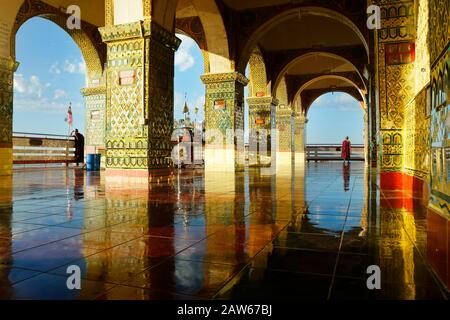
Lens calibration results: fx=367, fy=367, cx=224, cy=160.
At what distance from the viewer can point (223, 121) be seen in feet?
38.2

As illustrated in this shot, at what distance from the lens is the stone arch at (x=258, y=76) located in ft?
49.6

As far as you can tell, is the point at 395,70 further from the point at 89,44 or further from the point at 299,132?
the point at 299,132

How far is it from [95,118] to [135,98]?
7.11 meters

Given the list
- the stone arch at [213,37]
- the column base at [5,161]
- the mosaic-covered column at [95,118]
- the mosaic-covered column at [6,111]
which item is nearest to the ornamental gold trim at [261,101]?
the stone arch at [213,37]

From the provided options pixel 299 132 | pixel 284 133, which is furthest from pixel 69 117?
pixel 299 132

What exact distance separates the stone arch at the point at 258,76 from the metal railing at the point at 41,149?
7.76 meters

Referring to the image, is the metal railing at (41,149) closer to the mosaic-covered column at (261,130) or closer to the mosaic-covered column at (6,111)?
the mosaic-covered column at (6,111)

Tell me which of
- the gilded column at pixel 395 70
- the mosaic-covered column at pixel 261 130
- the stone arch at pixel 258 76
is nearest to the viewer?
the gilded column at pixel 395 70

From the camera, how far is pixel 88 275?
55.9 inches

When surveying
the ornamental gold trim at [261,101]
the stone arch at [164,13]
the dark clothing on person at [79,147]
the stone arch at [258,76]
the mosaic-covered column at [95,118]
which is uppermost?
the stone arch at [258,76]

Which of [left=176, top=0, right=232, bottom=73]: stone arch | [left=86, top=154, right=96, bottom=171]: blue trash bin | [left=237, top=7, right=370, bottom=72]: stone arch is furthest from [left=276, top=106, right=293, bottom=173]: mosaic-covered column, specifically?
[left=86, top=154, right=96, bottom=171]: blue trash bin

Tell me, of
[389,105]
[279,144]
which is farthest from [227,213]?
[279,144]
